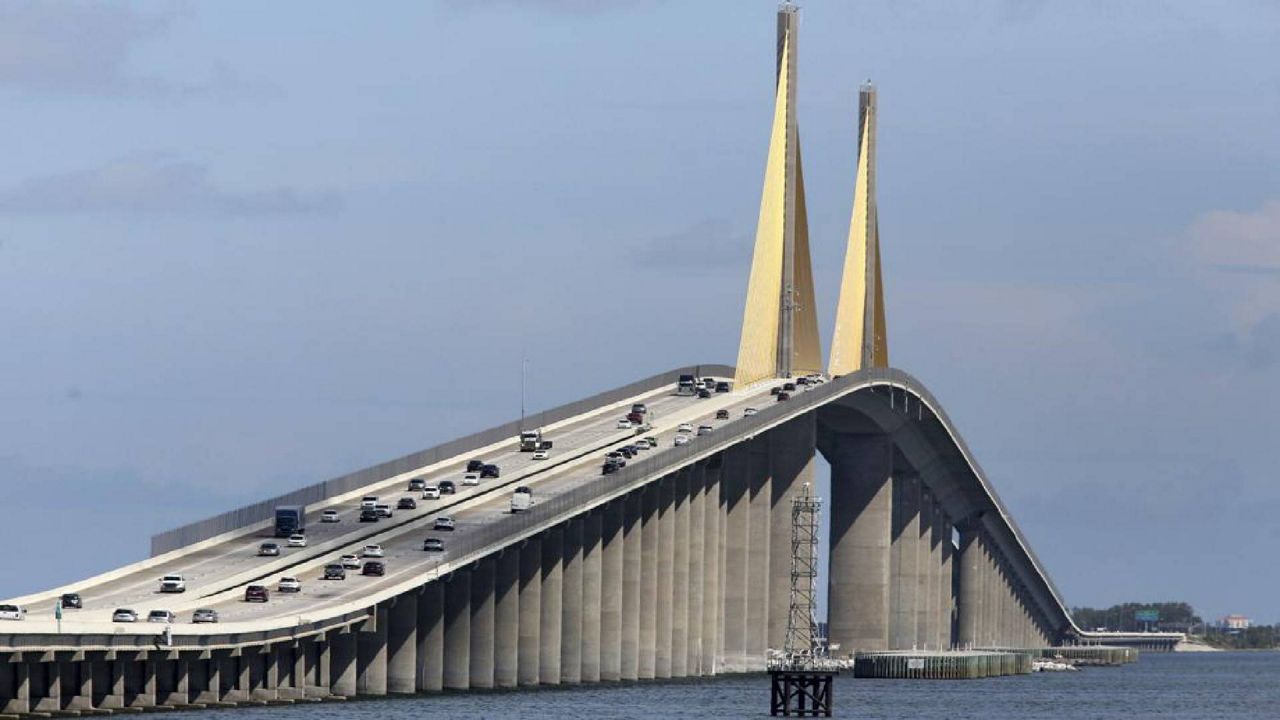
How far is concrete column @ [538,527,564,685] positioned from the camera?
399ft

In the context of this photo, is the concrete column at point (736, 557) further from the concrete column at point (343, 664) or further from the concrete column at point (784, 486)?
the concrete column at point (343, 664)

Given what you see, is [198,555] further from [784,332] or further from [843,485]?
[843,485]

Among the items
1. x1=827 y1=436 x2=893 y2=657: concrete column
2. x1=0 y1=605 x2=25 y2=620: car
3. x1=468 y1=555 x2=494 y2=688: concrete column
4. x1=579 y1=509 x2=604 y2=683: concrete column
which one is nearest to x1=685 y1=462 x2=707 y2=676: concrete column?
x1=579 y1=509 x2=604 y2=683: concrete column

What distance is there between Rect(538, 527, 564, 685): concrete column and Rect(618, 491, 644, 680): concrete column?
1054cm

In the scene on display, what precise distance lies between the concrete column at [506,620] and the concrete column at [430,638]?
22.2 feet

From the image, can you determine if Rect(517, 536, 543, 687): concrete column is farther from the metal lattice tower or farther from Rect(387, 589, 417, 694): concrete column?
the metal lattice tower

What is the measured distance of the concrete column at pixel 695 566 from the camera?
468 feet

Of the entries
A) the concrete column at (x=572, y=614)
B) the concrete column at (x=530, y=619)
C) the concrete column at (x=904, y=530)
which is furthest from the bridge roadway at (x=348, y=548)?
the concrete column at (x=904, y=530)

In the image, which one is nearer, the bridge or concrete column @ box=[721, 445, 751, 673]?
the bridge

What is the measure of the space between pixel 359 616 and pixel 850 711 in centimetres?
2290

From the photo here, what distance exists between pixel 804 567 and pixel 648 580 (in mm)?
24499

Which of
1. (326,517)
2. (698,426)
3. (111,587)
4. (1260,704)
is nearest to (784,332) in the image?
(698,426)

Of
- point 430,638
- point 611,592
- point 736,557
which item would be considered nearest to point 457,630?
point 430,638

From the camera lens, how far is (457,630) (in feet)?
368
